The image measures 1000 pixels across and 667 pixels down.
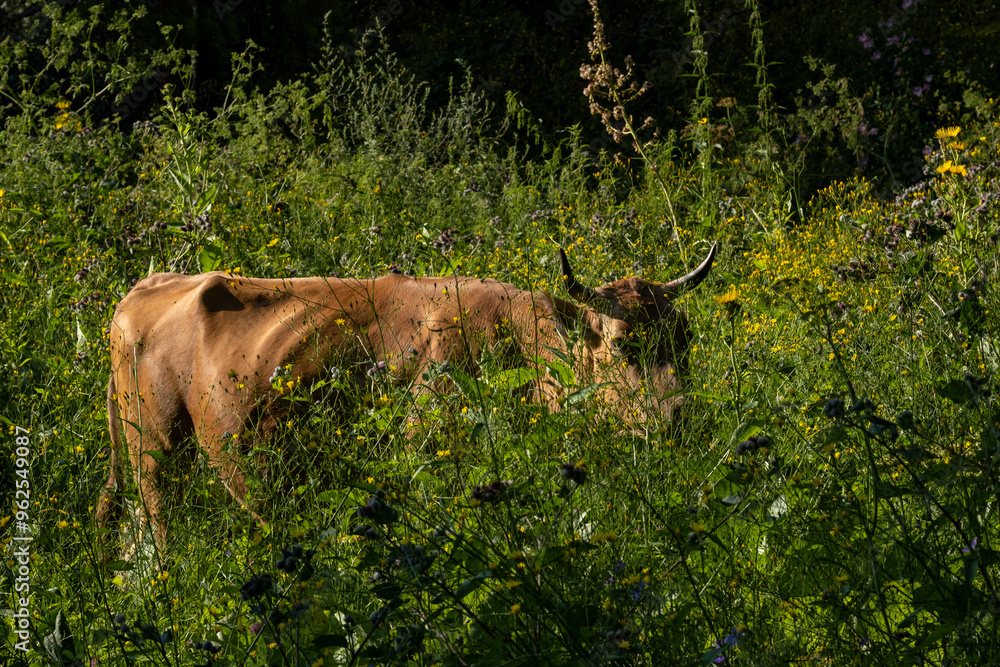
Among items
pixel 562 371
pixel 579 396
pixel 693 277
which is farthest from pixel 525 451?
pixel 693 277

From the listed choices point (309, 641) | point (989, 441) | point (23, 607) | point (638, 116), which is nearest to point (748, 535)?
point (989, 441)

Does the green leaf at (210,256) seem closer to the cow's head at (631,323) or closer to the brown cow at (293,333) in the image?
the brown cow at (293,333)

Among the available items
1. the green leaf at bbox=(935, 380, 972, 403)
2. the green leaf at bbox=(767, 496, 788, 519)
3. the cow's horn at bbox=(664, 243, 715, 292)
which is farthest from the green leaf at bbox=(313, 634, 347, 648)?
the cow's horn at bbox=(664, 243, 715, 292)

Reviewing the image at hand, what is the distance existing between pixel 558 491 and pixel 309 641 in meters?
0.72

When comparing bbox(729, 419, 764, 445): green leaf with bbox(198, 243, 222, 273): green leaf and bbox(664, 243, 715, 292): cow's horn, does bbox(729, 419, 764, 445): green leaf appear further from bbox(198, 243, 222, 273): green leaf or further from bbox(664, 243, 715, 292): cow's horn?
bbox(198, 243, 222, 273): green leaf

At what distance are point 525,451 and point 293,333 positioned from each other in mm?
1723

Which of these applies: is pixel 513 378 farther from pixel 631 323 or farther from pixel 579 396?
pixel 631 323

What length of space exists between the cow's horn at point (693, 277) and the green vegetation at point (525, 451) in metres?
0.12

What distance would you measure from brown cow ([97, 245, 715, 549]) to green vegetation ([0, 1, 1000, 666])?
200mm

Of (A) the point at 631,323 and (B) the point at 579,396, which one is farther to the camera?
(A) the point at 631,323

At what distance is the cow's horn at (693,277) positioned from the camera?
372 cm

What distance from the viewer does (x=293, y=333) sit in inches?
144

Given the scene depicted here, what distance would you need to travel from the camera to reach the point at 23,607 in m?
1.98

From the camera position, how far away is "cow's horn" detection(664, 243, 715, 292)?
3725mm
